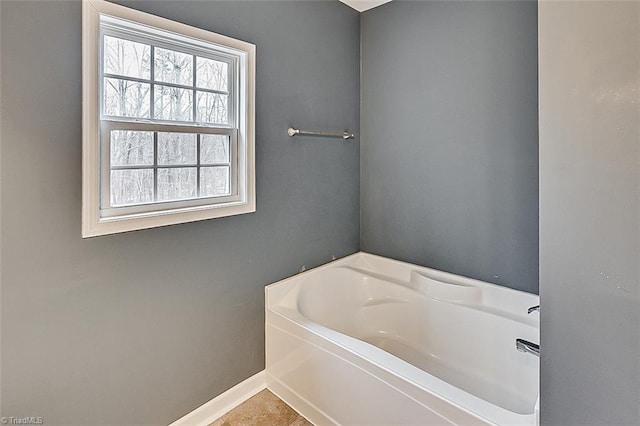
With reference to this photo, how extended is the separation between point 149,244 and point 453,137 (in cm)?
197

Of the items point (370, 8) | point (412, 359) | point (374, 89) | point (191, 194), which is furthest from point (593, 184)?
point (370, 8)

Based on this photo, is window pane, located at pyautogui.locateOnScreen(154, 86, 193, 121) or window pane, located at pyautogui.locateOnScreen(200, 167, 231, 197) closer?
window pane, located at pyautogui.locateOnScreen(154, 86, 193, 121)

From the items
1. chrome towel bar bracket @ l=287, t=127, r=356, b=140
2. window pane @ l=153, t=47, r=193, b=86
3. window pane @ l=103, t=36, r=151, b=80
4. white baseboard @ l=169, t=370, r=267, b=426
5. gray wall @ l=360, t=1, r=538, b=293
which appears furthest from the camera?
chrome towel bar bracket @ l=287, t=127, r=356, b=140

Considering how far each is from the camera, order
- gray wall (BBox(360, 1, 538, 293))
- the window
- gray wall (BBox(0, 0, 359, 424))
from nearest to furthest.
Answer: gray wall (BBox(0, 0, 359, 424)) → the window → gray wall (BBox(360, 1, 538, 293))

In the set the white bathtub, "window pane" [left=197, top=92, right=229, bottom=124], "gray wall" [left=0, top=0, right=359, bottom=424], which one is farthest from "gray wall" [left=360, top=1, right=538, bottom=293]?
"window pane" [left=197, top=92, right=229, bottom=124]

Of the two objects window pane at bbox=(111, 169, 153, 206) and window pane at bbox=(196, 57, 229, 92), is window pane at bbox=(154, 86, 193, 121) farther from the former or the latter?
window pane at bbox=(111, 169, 153, 206)

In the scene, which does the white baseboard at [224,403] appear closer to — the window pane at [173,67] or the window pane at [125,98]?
the window pane at [125,98]

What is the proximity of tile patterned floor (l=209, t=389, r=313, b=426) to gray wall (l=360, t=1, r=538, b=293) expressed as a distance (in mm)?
1335

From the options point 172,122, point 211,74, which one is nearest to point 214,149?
point 172,122

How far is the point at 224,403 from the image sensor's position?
200 cm

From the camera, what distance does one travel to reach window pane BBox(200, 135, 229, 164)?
1.96 metres

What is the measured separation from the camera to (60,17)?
135 cm

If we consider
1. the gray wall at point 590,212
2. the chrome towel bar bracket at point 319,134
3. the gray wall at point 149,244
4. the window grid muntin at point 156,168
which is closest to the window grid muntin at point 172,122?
the window grid muntin at point 156,168

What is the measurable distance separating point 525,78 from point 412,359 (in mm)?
1866
